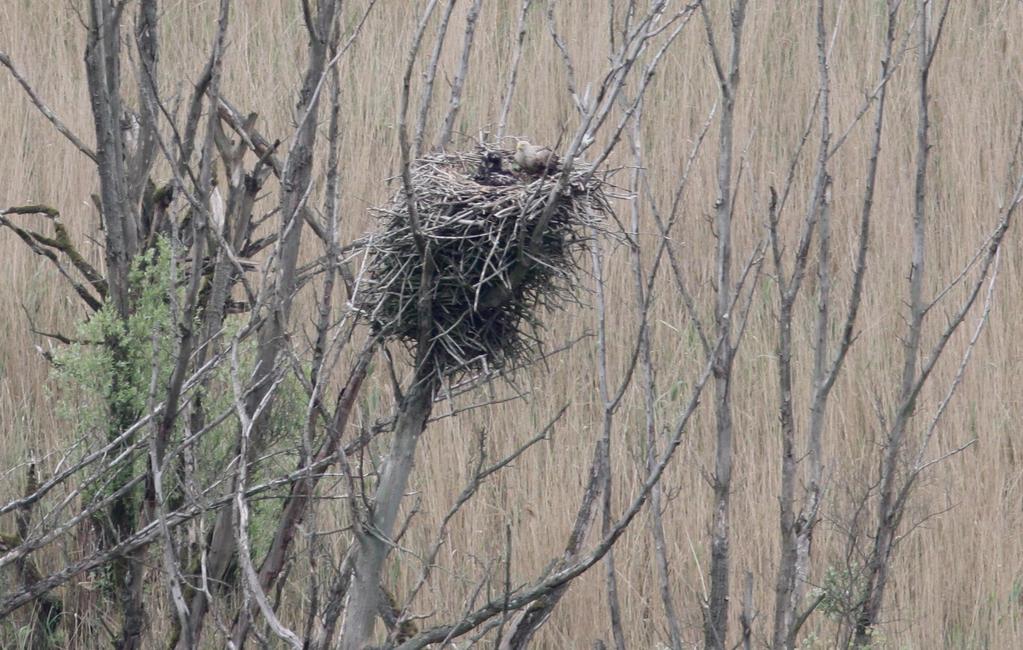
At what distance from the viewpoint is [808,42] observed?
6336 mm

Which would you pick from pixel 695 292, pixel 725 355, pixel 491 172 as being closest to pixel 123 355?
pixel 491 172

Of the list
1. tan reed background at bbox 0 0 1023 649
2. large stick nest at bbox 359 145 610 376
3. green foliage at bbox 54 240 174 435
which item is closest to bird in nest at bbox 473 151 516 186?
large stick nest at bbox 359 145 610 376

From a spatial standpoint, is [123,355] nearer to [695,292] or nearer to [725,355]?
[725,355]

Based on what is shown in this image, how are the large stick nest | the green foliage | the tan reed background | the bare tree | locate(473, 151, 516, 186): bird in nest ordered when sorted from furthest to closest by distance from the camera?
the tan reed background
the green foliage
the bare tree
locate(473, 151, 516, 186): bird in nest
the large stick nest

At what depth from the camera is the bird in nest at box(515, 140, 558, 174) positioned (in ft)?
5.67

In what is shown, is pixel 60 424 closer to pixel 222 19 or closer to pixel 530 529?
pixel 530 529

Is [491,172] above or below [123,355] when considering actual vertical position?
above

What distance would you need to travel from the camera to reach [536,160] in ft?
5.69

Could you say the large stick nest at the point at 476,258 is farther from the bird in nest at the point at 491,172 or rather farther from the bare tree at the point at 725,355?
the bare tree at the point at 725,355

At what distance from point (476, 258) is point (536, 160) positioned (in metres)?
0.20

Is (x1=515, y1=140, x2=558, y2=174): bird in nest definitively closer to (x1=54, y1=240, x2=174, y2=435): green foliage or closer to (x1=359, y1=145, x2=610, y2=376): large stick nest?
(x1=359, y1=145, x2=610, y2=376): large stick nest

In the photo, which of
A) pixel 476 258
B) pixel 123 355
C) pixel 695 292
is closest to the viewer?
pixel 476 258

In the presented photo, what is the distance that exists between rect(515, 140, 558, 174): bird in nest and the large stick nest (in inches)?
0.4

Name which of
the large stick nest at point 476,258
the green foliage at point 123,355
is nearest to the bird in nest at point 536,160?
the large stick nest at point 476,258
